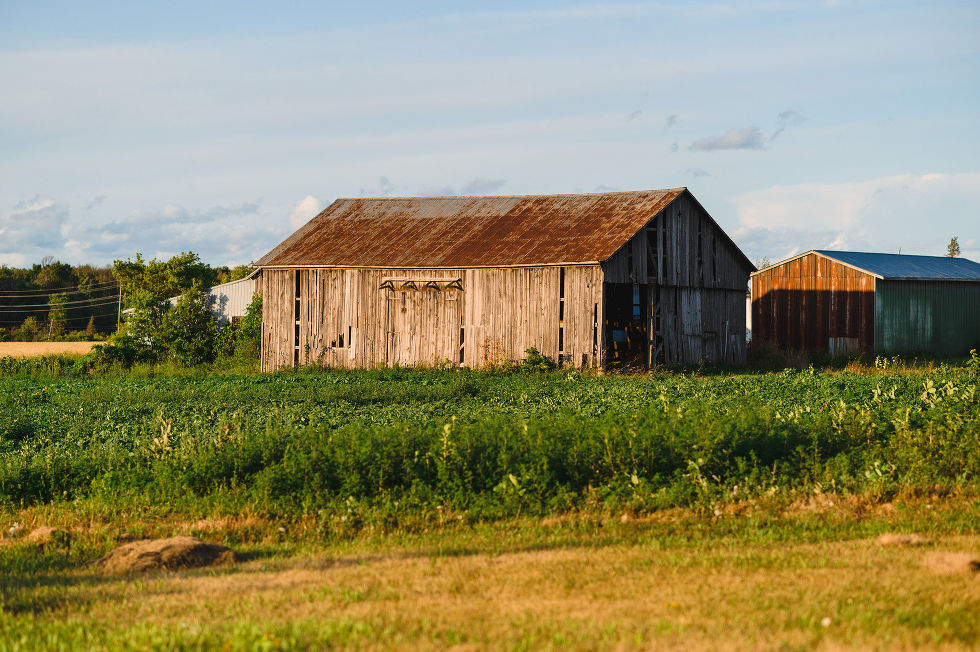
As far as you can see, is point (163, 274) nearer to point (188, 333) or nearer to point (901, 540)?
point (188, 333)

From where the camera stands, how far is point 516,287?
25.1 metres

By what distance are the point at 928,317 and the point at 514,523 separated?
1159 inches

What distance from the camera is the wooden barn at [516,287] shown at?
81.0 feet

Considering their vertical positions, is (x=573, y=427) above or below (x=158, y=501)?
above

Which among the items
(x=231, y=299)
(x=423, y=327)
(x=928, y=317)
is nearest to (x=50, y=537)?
(x=423, y=327)

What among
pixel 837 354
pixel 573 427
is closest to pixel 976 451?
pixel 573 427

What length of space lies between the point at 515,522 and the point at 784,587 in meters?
3.34

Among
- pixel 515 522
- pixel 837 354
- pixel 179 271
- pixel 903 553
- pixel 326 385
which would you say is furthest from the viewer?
pixel 179 271

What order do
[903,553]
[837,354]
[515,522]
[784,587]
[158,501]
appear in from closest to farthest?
[784,587] → [903,553] → [515,522] → [158,501] → [837,354]

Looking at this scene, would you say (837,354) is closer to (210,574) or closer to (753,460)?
(753,460)

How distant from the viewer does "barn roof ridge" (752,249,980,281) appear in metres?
32.9

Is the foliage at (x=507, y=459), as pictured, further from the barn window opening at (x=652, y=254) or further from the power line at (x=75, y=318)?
the power line at (x=75, y=318)

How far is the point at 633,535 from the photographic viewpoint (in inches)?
346

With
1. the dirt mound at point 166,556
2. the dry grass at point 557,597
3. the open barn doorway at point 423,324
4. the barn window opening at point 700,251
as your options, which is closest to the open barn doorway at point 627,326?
the barn window opening at point 700,251
